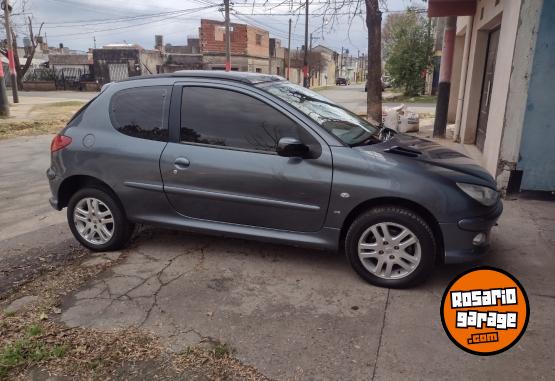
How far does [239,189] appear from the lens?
384 cm

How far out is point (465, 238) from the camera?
3430 millimetres

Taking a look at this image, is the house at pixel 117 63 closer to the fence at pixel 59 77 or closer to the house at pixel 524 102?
the fence at pixel 59 77

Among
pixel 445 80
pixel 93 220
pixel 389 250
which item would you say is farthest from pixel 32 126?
pixel 389 250

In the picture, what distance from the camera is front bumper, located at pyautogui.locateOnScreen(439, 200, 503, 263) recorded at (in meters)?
3.40

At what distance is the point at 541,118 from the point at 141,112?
4933mm

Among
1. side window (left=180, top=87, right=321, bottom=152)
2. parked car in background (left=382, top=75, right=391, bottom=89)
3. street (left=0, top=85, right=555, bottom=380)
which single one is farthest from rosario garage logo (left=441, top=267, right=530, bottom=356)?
parked car in background (left=382, top=75, right=391, bottom=89)

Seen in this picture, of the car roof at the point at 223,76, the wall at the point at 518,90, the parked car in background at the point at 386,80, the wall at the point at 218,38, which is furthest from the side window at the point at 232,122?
the wall at the point at 218,38

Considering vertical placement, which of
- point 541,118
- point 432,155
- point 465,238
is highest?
point 541,118

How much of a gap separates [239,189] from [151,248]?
131 cm

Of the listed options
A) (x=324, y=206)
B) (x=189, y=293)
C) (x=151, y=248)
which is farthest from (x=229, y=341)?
(x=151, y=248)

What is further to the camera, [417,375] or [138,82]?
[138,82]

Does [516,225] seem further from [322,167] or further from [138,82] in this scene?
[138,82]

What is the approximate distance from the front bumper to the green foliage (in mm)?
29145

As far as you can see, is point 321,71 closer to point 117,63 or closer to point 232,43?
point 232,43
